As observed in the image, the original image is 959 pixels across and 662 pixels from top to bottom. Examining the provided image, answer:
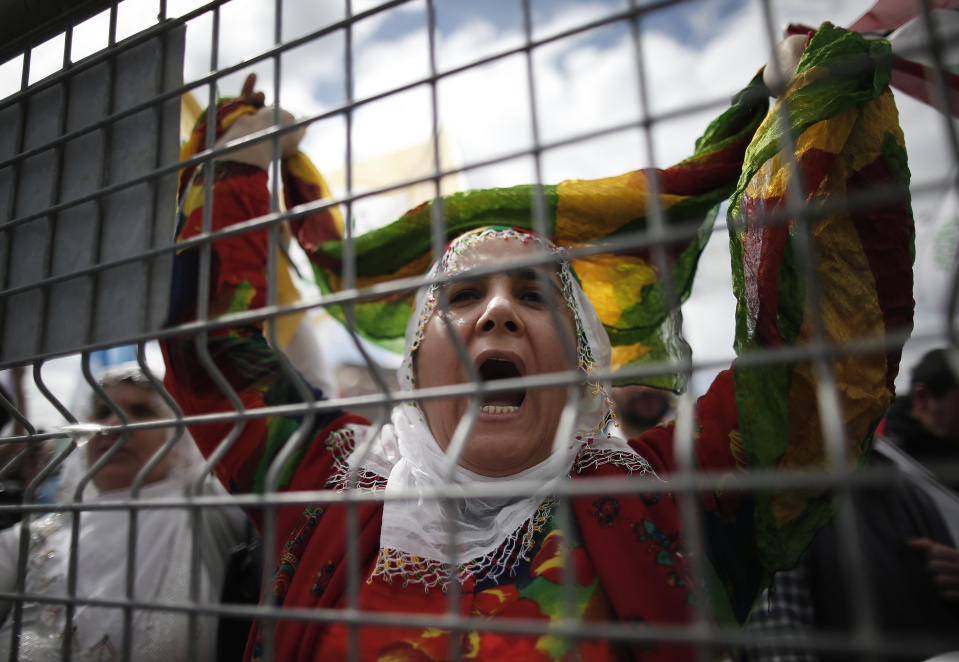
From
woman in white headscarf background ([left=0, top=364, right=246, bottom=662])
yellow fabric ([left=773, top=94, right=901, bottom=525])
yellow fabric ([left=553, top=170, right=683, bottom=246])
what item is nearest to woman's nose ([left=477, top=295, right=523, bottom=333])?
yellow fabric ([left=553, top=170, right=683, bottom=246])

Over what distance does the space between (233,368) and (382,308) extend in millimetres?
485

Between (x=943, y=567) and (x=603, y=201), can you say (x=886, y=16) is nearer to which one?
(x=603, y=201)

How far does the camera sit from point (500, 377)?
126 centimetres

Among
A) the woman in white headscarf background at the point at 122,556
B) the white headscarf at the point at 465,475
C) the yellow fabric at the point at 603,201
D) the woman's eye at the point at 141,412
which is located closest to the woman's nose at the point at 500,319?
the white headscarf at the point at 465,475

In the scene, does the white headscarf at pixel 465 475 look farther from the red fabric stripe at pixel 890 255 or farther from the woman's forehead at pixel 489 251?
the red fabric stripe at pixel 890 255

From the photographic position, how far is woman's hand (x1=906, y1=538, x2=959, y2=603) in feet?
5.87

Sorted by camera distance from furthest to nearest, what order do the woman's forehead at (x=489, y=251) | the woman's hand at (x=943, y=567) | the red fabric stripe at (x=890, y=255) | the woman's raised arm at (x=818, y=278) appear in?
the woman's hand at (x=943, y=567)
the woman's forehead at (x=489, y=251)
the red fabric stripe at (x=890, y=255)
the woman's raised arm at (x=818, y=278)

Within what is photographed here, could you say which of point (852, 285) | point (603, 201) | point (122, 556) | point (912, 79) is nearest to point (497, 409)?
point (603, 201)

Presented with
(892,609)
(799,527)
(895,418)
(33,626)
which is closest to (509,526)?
(799,527)

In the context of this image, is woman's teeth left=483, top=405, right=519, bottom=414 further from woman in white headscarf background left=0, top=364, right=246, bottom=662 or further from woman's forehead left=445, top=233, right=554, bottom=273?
woman in white headscarf background left=0, top=364, right=246, bottom=662

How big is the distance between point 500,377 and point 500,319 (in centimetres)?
12

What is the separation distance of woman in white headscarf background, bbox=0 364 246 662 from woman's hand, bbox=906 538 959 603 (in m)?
1.97

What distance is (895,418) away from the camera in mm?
2346

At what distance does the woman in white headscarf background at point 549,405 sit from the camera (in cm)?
83
